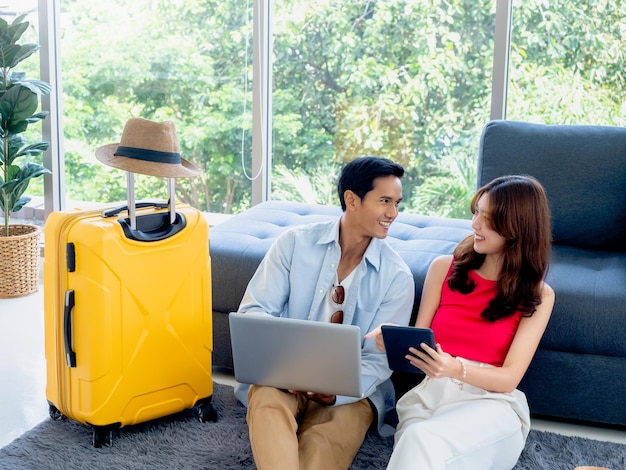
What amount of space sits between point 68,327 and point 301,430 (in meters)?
0.72

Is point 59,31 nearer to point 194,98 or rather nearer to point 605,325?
point 194,98

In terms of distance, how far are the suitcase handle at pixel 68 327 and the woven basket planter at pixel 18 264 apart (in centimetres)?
173

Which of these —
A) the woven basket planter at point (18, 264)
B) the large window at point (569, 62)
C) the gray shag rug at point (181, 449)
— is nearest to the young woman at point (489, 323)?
the gray shag rug at point (181, 449)

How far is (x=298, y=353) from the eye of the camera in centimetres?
234

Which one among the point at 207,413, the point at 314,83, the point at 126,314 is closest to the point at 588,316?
the point at 207,413

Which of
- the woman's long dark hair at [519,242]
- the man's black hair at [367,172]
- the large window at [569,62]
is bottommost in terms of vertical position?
the woman's long dark hair at [519,242]

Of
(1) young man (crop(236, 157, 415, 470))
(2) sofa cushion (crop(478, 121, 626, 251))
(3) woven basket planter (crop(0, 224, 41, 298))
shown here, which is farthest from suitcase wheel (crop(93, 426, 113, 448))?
(3) woven basket planter (crop(0, 224, 41, 298))

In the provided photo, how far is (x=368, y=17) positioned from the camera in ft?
13.9

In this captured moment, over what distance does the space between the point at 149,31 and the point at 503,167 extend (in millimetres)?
2202

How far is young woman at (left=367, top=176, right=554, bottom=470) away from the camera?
7.44ft

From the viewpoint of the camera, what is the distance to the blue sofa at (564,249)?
105 inches

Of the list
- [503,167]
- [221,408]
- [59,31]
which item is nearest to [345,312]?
[221,408]

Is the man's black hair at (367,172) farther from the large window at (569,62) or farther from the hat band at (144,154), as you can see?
the large window at (569,62)

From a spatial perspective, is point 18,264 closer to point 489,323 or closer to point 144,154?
point 144,154
